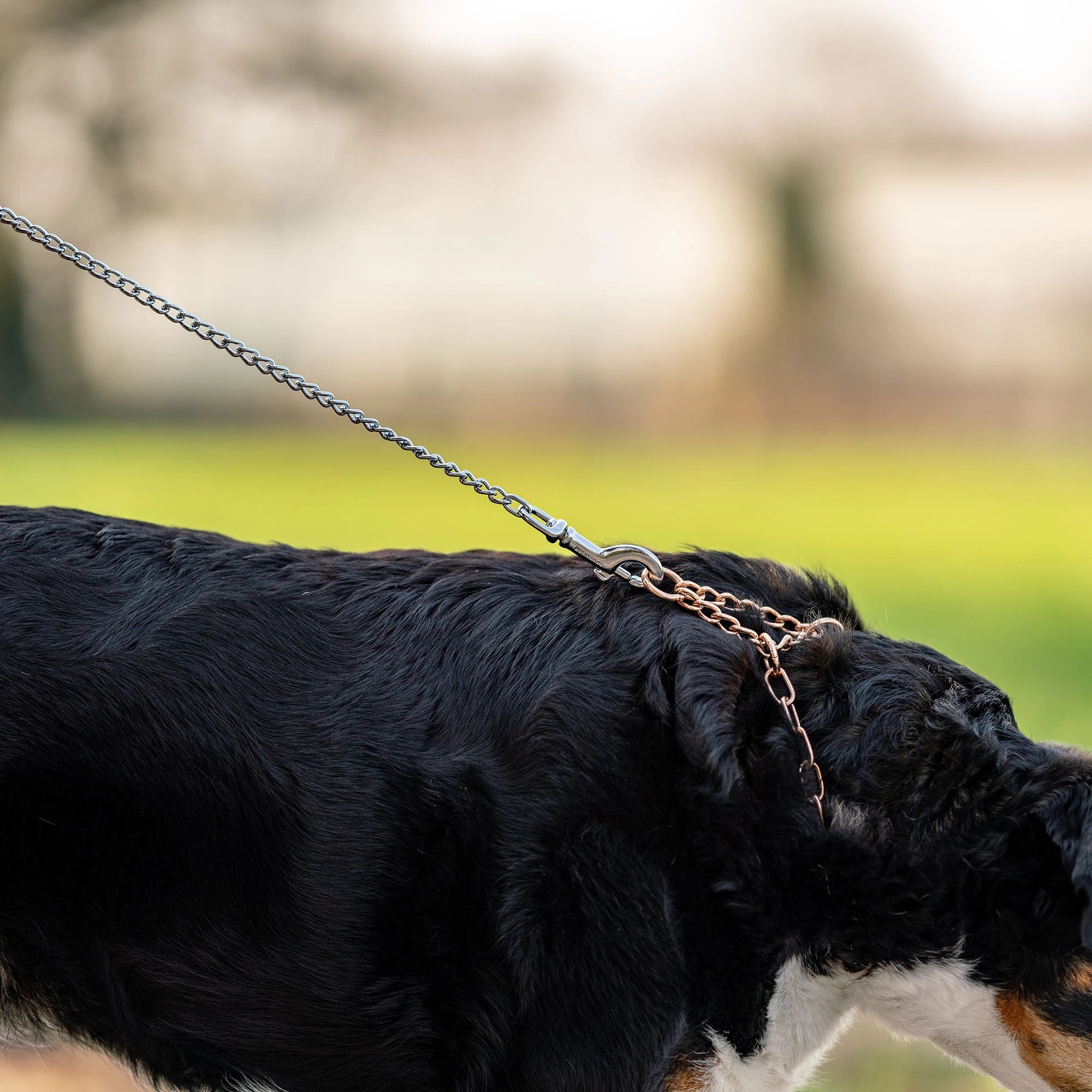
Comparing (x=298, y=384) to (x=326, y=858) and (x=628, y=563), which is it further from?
(x=326, y=858)

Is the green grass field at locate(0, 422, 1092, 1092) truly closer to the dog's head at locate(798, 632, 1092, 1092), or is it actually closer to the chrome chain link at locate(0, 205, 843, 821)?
the dog's head at locate(798, 632, 1092, 1092)

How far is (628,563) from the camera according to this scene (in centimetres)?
233

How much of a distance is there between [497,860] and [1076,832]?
1006 millimetres

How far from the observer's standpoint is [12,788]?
199cm

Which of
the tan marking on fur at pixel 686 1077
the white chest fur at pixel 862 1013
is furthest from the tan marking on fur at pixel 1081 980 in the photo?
the tan marking on fur at pixel 686 1077

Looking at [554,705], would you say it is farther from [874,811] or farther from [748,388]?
[748,388]

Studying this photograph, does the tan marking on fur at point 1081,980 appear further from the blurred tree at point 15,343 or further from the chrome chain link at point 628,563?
the blurred tree at point 15,343

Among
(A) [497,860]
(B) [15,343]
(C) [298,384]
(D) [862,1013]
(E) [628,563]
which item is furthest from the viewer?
(B) [15,343]

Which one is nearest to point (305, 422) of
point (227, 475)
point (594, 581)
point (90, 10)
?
point (227, 475)

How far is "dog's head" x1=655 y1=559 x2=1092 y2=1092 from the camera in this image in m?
2.03

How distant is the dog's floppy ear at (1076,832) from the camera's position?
197 centimetres

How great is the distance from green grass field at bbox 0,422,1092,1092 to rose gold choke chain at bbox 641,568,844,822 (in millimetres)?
1606

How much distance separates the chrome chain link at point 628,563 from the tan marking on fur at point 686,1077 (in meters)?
0.48

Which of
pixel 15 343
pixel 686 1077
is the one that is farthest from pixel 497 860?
pixel 15 343
